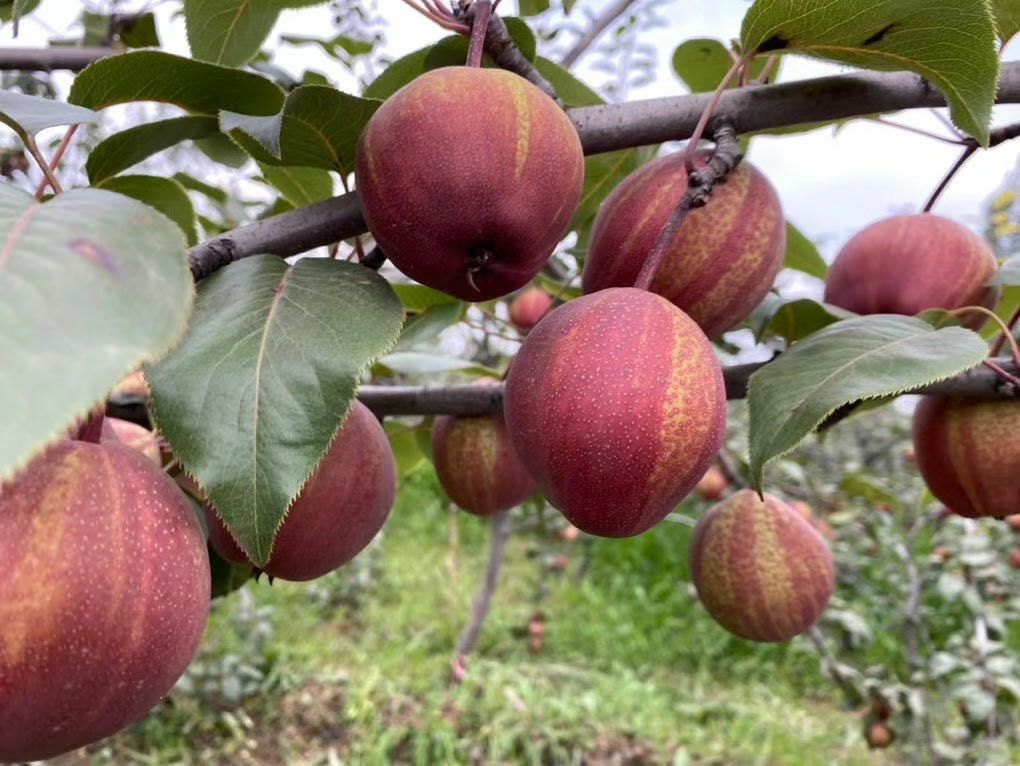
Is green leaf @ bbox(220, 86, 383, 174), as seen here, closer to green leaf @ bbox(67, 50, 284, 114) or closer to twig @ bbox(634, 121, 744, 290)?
green leaf @ bbox(67, 50, 284, 114)

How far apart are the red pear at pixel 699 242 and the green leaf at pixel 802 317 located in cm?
15

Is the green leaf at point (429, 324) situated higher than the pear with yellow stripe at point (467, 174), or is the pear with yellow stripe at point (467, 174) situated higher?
the pear with yellow stripe at point (467, 174)

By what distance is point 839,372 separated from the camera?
53 cm

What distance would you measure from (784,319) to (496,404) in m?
0.31

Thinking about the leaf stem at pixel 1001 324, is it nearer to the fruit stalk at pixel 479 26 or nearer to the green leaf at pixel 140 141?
the fruit stalk at pixel 479 26

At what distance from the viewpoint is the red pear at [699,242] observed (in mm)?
615

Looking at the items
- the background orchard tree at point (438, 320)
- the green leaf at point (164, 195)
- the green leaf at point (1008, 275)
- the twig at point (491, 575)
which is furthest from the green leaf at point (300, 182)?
the twig at point (491, 575)

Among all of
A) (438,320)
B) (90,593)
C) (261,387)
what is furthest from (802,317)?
(90,593)

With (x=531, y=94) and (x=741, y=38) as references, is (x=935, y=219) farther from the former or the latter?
(x=531, y=94)

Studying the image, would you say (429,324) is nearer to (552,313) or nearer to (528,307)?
(552,313)

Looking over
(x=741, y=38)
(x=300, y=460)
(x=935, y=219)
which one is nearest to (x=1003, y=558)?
(x=935, y=219)

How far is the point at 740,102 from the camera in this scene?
0.61m

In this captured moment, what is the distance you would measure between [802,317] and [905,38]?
0.32m

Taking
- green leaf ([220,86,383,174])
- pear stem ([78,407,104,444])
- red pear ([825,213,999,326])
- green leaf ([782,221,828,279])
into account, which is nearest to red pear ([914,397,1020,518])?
red pear ([825,213,999,326])
